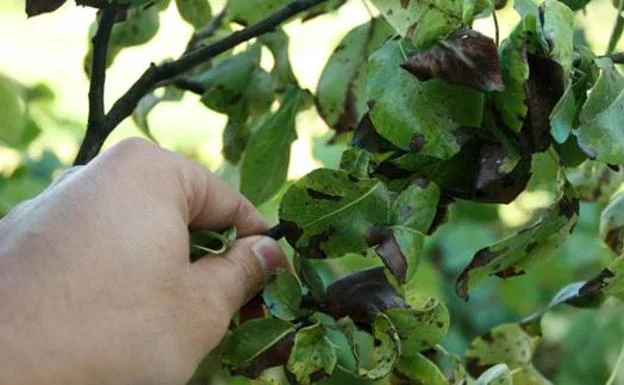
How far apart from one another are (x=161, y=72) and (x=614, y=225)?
0.31 metres

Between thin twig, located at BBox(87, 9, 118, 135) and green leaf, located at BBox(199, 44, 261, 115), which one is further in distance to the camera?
green leaf, located at BBox(199, 44, 261, 115)

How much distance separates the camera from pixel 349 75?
0.89 metres

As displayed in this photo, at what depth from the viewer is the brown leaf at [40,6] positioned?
0.68m

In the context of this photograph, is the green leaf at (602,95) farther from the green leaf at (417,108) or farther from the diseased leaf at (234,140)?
the diseased leaf at (234,140)

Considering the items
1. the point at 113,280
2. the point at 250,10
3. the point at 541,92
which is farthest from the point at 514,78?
the point at 250,10

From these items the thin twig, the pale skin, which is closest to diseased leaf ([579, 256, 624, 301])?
the pale skin

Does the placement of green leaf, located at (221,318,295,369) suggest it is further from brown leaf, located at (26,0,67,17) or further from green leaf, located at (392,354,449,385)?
brown leaf, located at (26,0,67,17)

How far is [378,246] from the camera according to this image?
2.18 feet

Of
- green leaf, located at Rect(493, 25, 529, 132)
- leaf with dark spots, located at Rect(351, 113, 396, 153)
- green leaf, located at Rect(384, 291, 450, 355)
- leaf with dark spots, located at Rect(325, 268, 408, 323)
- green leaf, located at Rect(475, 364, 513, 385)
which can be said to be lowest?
green leaf, located at Rect(475, 364, 513, 385)

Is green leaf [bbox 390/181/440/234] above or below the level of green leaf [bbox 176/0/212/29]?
below

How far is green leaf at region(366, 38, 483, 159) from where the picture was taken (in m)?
0.65

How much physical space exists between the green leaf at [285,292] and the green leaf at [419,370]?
8 cm

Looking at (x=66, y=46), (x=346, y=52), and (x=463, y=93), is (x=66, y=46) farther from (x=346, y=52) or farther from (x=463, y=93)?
(x=463, y=93)

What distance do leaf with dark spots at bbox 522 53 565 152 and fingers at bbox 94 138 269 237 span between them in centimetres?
19
